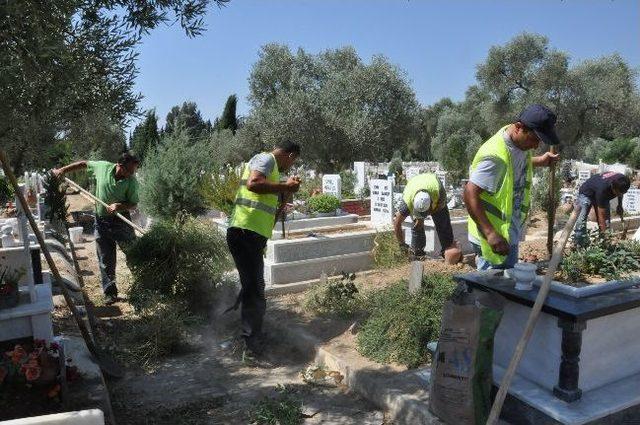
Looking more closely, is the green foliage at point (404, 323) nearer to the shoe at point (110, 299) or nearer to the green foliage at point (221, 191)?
the shoe at point (110, 299)

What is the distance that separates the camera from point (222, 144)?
102ft

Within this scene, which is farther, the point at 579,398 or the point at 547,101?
the point at 547,101

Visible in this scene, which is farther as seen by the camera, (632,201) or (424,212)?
(632,201)

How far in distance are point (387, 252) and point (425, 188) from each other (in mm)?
1050

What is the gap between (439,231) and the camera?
22.1 feet

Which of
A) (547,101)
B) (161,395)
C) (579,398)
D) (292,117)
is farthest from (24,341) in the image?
(547,101)

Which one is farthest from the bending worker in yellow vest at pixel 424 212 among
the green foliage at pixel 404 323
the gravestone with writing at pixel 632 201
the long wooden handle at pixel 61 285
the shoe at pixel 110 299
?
the gravestone with writing at pixel 632 201

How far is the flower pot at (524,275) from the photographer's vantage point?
2.96m

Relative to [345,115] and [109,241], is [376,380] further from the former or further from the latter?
[345,115]

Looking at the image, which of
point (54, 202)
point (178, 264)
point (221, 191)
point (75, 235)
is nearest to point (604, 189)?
point (221, 191)

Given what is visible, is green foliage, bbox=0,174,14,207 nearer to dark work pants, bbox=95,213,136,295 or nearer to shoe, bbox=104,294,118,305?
dark work pants, bbox=95,213,136,295

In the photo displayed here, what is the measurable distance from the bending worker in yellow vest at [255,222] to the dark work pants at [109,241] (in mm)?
2139

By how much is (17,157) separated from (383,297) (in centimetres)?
296

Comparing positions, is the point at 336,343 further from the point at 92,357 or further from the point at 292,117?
the point at 292,117
